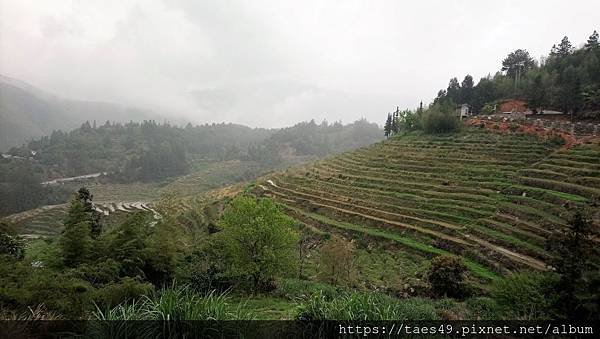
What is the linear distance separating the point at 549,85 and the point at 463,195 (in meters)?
37.2

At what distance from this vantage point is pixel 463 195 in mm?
32219

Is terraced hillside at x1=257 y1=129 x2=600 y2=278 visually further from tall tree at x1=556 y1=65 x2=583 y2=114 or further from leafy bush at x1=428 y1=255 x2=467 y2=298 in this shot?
tall tree at x1=556 y1=65 x2=583 y2=114

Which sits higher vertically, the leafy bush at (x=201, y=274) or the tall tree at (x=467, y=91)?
the tall tree at (x=467, y=91)

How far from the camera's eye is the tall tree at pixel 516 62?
81.1 meters

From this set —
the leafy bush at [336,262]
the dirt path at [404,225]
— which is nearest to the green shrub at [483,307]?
the leafy bush at [336,262]

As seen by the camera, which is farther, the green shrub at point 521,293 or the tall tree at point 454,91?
the tall tree at point 454,91

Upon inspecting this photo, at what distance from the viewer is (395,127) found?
85625mm

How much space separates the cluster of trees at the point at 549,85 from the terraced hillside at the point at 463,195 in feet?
37.5

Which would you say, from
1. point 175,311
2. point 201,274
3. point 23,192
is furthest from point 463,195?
point 23,192

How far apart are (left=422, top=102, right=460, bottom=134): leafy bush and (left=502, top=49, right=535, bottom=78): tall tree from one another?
3359 centimetres

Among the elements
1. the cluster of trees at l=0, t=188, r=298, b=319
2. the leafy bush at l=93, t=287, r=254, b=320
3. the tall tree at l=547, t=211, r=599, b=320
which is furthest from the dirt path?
the leafy bush at l=93, t=287, r=254, b=320

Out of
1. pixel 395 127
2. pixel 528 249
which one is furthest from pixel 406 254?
pixel 395 127

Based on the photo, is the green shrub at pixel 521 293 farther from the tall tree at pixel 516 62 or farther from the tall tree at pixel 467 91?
the tall tree at pixel 516 62

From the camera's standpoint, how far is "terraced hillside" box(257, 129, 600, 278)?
23875 mm
